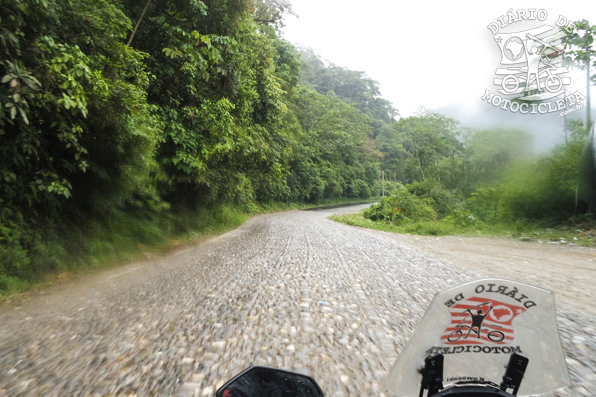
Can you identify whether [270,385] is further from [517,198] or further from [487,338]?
[517,198]

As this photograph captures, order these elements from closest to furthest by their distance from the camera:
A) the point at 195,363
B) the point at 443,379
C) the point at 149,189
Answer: the point at 443,379
the point at 195,363
the point at 149,189

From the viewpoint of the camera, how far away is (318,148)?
35.9 metres

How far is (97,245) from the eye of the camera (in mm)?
5855

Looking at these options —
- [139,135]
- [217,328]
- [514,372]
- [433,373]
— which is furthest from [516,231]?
[433,373]

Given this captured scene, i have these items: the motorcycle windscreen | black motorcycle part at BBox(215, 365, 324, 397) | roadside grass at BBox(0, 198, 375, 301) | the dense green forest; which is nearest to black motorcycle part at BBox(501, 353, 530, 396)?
the motorcycle windscreen

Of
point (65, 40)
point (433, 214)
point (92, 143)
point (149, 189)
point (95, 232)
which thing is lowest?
point (433, 214)

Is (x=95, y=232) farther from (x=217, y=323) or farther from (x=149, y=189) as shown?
(x=217, y=323)

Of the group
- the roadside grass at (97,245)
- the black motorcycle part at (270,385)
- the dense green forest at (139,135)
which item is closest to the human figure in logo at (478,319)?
the black motorcycle part at (270,385)

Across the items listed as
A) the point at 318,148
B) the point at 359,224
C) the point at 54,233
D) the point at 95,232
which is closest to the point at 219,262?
the point at 95,232

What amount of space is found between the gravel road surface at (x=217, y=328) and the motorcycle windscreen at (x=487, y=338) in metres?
1.19

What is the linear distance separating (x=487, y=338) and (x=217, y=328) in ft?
8.34

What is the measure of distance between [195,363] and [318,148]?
34.2m

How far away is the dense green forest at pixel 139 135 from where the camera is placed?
12.7ft

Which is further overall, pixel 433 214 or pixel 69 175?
pixel 433 214
